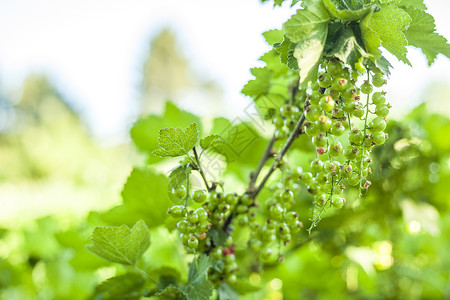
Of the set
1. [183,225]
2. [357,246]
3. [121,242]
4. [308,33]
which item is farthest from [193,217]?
[357,246]

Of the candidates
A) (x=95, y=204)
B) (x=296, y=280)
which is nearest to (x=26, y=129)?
(x=95, y=204)

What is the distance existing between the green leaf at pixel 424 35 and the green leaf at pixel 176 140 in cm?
27

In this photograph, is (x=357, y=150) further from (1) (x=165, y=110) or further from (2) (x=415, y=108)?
(2) (x=415, y=108)

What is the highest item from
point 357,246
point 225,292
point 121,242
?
point 121,242

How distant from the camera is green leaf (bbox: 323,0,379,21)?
0.34 m

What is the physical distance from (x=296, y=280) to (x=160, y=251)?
13.3 inches

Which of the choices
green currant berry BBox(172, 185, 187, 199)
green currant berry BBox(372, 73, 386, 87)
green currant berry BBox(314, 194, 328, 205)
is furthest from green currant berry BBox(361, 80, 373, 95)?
green currant berry BBox(172, 185, 187, 199)

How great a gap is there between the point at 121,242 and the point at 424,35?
433 millimetres

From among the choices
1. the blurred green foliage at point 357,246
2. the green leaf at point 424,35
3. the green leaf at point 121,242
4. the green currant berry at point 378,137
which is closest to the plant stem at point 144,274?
the green leaf at point 121,242

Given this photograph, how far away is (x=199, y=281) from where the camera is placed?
0.44 meters

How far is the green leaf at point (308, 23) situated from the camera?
1.11 feet

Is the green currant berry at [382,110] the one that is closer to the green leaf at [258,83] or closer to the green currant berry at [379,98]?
the green currant berry at [379,98]

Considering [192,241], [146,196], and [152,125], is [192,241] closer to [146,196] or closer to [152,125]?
[146,196]

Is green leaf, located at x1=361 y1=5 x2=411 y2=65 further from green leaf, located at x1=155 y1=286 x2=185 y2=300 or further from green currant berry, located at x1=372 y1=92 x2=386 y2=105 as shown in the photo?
green leaf, located at x1=155 y1=286 x2=185 y2=300
